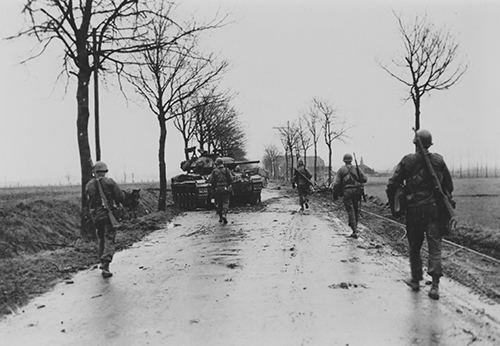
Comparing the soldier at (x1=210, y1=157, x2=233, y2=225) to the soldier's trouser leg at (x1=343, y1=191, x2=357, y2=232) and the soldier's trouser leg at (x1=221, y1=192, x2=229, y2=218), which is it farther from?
the soldier's trouser leg at (x1=343, y1=191, x2=357, y2=232)

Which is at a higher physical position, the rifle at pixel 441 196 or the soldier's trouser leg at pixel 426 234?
the rifle at pixel 441 196

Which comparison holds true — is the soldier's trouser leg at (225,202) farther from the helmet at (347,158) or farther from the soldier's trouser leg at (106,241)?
the soldier's trouser leg at (106,241)

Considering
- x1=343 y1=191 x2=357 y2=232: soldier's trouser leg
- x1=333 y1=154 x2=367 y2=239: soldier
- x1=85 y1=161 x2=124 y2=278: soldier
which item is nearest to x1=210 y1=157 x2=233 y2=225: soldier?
x1=333 y1=154 x2=367 y2=239: soldier

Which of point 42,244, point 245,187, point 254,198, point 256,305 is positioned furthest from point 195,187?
point 256,305

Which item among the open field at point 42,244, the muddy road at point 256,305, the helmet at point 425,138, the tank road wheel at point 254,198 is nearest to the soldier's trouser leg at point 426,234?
the muddy road at point 256,305

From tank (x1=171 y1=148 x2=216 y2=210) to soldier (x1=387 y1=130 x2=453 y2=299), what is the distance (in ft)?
45.4

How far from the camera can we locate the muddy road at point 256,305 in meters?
4.76

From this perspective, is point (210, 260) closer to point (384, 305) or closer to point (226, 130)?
point (384, 305)

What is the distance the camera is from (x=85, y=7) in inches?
471

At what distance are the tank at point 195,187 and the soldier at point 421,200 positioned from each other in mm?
13825

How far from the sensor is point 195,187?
2075cm

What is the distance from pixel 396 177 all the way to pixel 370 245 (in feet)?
12.3

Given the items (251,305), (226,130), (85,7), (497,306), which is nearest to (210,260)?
(251,305)

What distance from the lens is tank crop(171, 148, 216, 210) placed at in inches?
813
